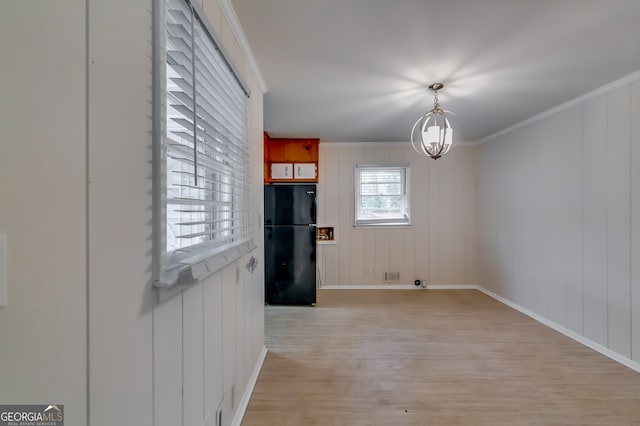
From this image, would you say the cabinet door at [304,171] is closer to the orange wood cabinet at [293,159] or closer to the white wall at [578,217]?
the orange wood cabinet at [293,159]

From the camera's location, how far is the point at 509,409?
1.67 metres

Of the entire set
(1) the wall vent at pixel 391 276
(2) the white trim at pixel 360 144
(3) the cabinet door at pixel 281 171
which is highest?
(2) the white trim at pixel 360 144

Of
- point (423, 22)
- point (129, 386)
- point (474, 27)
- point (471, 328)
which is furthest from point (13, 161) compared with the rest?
point (471, 328)

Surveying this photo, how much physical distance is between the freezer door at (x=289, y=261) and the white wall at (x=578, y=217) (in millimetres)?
2675

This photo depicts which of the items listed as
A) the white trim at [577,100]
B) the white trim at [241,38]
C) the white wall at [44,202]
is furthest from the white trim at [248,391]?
the white trim at [577,100]

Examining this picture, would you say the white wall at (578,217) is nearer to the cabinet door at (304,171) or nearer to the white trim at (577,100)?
the white trim at (577,100)

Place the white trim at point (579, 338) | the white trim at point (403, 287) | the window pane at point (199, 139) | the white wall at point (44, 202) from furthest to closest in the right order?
1. the white trim at point (403, 287)
2. the white trim at point (579, 338)
3. the window pane at point (199, 139)
4. the white wall at point (44, 202)

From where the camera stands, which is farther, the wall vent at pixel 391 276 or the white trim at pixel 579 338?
the wall vent at pixel 391 276

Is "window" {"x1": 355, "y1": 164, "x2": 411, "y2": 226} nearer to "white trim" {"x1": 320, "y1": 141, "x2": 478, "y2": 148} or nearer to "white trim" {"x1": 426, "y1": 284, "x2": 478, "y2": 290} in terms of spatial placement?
"white trim" {"x1": 320, "y1": 141, "x2": 478, "y2": 148}

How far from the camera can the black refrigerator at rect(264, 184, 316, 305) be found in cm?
347

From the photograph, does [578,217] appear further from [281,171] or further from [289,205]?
[281,171]

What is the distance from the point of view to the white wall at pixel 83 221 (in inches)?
17.4

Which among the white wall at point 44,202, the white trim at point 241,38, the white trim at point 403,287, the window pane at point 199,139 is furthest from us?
the white trim at point 403,287

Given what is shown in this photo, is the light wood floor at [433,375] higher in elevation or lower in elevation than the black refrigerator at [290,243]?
lower
